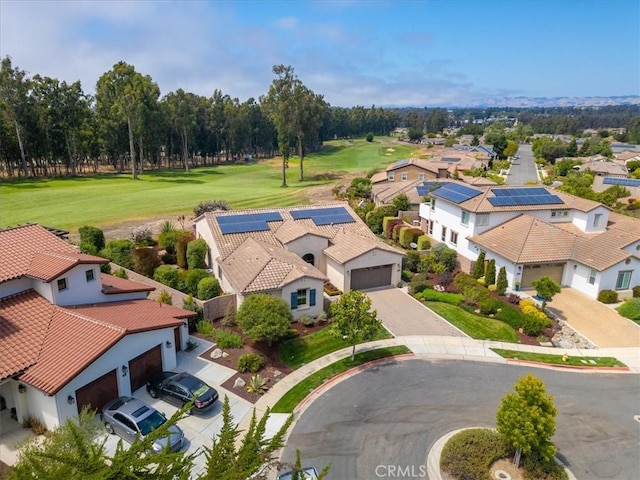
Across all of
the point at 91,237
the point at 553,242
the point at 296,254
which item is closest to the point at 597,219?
the point at 553,242

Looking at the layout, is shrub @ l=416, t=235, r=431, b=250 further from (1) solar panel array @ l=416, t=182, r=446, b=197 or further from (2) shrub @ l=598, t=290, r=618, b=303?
(2) shrub @ l=598, t=290, r=618, b=303

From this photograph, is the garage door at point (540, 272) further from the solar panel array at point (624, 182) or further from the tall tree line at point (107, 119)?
the tall tree line at point (107, 119)

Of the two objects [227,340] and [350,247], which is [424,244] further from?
[227,340]

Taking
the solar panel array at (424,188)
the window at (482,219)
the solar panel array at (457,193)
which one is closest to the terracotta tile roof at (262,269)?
the window at (482,219)

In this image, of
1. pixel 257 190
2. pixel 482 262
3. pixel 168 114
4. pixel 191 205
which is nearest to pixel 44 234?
pixel 482 262
